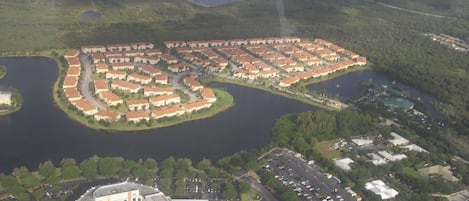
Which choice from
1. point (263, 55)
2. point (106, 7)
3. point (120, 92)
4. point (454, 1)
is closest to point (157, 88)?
point (120, 92)

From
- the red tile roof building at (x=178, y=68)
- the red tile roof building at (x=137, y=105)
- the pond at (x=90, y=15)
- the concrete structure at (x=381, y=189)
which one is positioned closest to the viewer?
the concrete structure at (x=381, y=189)

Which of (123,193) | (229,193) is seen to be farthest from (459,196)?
(123,193)

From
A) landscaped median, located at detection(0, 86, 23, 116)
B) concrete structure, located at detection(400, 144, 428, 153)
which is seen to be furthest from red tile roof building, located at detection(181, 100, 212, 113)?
concrete structure, located at detection(400, 144, 428, 153)

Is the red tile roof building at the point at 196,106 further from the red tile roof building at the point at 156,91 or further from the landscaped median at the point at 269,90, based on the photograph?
the landscaped median at the point at 269,90

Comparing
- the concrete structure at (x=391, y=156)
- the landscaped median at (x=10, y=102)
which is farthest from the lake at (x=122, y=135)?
the concrete structure at (x=391, y=156)

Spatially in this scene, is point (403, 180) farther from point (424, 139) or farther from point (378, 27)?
point (378, 27)
